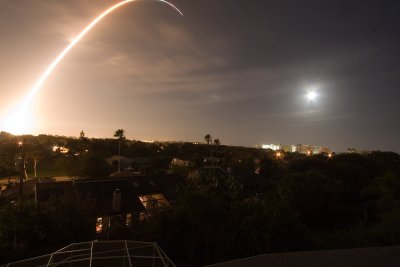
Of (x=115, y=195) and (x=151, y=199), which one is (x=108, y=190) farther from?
(x=151, y=199)

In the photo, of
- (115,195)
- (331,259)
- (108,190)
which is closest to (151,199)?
(108,190)

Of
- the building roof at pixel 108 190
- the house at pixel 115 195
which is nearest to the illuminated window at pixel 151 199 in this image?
the house at pixel 115 195

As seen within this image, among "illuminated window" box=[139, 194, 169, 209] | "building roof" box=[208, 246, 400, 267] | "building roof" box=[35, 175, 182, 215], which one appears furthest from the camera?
"illuminated window" box=[139, 194, 169, 209]

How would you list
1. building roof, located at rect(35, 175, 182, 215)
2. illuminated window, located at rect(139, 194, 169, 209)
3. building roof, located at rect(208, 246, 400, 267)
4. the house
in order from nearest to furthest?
building roof, located at rect(208, 246, 400, 267) < the house < building roof, located at rect(35, 175, 182, 215) < illuminated window, located at rect(139, 194, 169, 209)

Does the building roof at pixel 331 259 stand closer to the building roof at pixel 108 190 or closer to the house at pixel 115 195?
the house at pixel 115 195

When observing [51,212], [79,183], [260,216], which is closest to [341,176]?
[260,216]

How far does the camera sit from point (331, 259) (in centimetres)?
1332

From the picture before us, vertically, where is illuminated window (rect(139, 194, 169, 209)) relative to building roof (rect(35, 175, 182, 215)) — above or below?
below

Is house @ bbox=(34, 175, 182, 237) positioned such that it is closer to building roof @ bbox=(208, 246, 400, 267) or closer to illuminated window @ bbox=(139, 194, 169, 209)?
illuminated window @ bbox=(139, 194, 169, 209)

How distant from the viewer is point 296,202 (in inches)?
1367

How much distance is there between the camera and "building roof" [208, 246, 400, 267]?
1278cm

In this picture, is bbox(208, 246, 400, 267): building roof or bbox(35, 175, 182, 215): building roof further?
bbox(35, 175, 182, 215): building roof

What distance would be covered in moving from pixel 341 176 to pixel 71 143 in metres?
78.0

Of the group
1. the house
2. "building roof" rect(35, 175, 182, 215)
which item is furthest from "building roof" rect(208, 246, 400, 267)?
"building roof" rect(35, 175, 182, 215)
